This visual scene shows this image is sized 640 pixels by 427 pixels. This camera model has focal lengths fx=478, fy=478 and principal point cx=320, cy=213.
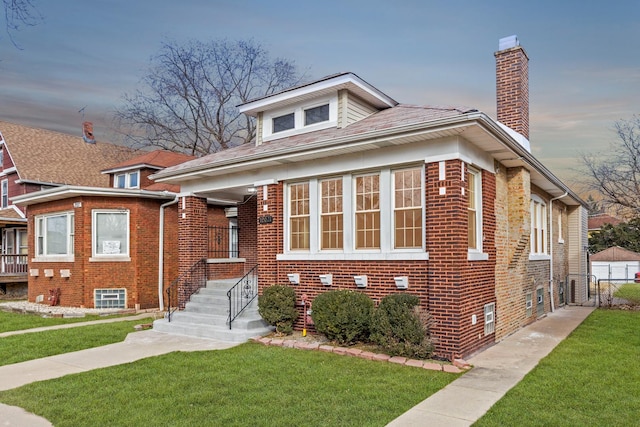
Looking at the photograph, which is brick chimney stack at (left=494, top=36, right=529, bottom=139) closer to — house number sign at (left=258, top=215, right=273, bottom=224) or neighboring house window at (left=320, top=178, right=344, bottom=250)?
neighboring house window at (left=320, top=178, right=344, bottom=250)

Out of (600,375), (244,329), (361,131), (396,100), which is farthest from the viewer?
(396,100)

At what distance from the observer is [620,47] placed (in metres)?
16.6

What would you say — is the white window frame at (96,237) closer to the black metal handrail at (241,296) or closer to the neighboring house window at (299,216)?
the black metal handrail at (241,296)

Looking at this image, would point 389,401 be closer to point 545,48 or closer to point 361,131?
point 361,131

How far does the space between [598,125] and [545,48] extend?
15.4 m

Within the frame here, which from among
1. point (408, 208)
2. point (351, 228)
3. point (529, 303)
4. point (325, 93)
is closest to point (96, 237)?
point (325, 93)

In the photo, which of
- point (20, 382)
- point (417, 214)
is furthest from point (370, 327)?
point (20, 382)

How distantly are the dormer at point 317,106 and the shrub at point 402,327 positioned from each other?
4.56 metres

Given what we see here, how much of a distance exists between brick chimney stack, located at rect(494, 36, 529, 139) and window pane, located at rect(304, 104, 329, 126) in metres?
4.37

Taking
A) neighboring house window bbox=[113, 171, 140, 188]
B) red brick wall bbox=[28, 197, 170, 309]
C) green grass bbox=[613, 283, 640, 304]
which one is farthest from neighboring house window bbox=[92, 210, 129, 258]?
green grass bbox=[613, 283, 640, 304]

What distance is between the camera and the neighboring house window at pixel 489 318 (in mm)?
9219

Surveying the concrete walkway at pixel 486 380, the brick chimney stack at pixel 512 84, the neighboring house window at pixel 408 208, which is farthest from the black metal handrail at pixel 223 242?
the concrete walkway at pixel 486 380

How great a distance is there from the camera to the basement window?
608 inches

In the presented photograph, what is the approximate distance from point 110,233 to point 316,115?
8.39 m
